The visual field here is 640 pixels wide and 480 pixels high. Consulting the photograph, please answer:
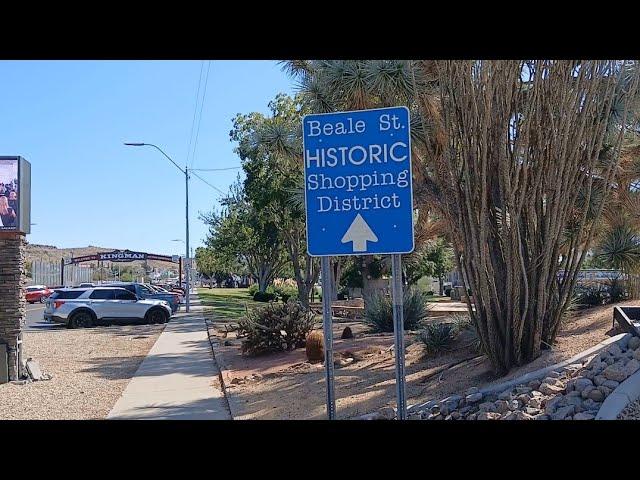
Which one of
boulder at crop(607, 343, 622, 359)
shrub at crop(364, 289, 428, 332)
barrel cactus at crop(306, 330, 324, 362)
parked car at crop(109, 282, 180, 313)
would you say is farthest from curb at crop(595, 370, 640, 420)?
parked car at crop(109, 282, 180, 313)

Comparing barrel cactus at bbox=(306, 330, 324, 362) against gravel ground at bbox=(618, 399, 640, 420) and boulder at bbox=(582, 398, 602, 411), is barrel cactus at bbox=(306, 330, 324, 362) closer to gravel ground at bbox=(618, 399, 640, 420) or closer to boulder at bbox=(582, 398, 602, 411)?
boulder at bbox=(582, 398, 602, 411)

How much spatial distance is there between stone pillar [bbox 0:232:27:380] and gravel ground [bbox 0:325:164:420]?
2.66 ft

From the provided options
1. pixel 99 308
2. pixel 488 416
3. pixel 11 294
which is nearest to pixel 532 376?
pixel 488 416

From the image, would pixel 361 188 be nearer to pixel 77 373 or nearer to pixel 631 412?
pixel 631 412

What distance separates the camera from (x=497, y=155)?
9.71 metres

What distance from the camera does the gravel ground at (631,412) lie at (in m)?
6.48

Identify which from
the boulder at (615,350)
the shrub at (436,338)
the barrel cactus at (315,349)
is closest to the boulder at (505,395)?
the boulder at (615,350)

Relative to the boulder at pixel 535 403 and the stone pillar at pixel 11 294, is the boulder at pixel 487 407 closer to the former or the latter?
the boulder at pixel 535 403

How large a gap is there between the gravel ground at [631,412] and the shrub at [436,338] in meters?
5.20

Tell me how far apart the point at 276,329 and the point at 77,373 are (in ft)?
13.6

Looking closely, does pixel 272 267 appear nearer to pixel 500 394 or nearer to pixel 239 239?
pixel 239 239
